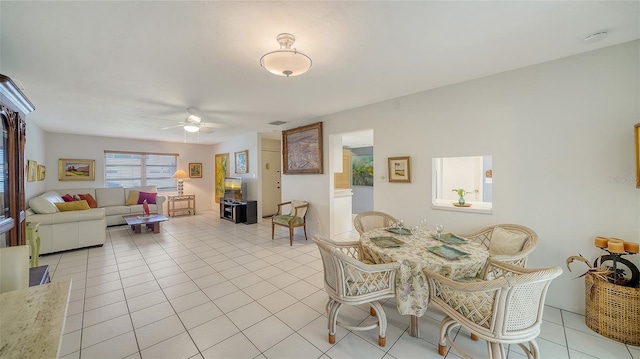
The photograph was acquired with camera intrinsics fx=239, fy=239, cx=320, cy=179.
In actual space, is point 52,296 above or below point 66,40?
below

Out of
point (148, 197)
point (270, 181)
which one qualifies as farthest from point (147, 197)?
point (270, 181)

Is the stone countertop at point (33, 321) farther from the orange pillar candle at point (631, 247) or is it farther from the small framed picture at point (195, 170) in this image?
the small framed picture at point (195, 170)

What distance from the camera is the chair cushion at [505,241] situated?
2334mm

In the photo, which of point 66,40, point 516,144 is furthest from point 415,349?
point 66,40

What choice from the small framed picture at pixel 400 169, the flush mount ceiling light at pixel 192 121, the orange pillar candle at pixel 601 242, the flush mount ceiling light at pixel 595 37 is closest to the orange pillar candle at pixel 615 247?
the orange pillar candle at pixel 601 242

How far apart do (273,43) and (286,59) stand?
0.33 meters

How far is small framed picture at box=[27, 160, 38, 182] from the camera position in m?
4.56

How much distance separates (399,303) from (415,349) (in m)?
0.40

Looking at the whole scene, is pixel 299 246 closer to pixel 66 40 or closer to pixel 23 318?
pixel 23 318

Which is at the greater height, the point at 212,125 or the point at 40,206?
the point at 212,125

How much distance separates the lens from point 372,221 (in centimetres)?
324

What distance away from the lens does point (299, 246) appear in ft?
14.9

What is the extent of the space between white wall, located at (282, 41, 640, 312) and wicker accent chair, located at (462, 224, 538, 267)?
0.22m

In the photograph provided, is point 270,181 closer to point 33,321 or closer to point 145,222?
point 145,222
